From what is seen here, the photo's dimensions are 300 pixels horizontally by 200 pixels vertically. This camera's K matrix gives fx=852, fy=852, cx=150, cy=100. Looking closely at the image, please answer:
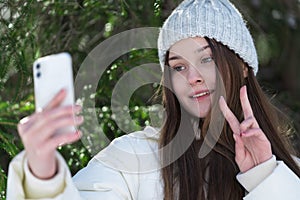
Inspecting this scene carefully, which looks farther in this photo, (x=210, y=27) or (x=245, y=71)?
(x=245, y=71)

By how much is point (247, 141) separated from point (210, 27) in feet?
1.49

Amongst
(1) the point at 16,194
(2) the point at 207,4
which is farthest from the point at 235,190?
(1) the point at 16,194

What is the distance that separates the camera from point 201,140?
2604mm

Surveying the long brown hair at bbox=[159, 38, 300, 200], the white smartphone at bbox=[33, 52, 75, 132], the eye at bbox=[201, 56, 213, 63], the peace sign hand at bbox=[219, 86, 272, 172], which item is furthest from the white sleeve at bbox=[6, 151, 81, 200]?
the eye at bbox=[201, 56, 213, 63]

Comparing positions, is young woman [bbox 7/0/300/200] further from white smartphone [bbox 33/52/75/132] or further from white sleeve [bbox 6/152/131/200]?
white smartphone [bbox 33/52/75/132]

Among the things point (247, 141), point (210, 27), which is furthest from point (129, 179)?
point (210, 27)

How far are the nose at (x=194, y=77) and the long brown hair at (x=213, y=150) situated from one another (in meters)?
0.07

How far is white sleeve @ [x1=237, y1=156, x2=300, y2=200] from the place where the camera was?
7.52ft

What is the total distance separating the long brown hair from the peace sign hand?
0.22 m

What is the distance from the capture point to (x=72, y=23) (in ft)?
11.7

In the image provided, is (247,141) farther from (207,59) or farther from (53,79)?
(53,79)

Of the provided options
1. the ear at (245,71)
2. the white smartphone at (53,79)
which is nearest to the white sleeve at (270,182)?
the ear at (245,71)

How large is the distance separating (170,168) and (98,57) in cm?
97

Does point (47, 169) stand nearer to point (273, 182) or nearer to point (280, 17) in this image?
point (273, 182)
